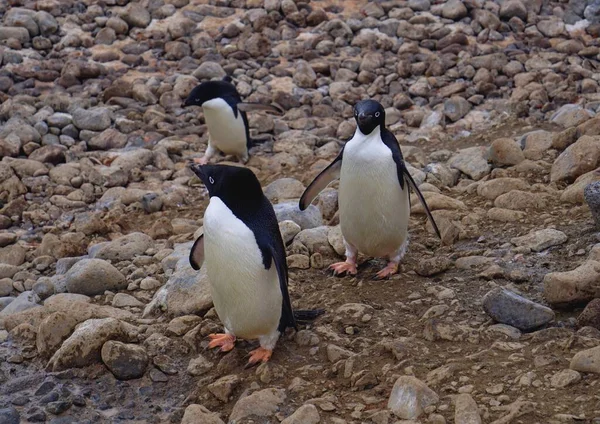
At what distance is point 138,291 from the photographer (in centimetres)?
528

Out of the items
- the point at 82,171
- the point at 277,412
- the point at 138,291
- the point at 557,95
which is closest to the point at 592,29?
the point at 557,95

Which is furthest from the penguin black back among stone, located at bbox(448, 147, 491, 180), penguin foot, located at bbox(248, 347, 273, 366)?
stone, located at bbox(448, 147, 491, 180)

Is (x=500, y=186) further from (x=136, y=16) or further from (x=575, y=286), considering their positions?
(x=136, y=16)

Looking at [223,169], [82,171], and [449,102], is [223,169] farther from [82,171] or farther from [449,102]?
[449,102]

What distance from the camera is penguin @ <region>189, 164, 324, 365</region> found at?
405 cm

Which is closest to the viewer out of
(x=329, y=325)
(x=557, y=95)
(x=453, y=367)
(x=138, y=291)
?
(x=453, y=367)

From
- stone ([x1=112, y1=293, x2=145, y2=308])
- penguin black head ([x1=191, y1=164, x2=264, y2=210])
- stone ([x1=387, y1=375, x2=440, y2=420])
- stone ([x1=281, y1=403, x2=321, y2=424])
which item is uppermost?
penguin black head ([x1=191, y1=164, x2=264, y2=210])

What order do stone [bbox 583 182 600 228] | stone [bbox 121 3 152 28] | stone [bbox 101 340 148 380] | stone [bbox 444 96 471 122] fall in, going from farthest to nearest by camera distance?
stone [bbox 121 3 152 28] < stone [bbox 444 96 471 122] < stone [bbox 583 182 600 228] < stone [bbox 101 340 148 380]

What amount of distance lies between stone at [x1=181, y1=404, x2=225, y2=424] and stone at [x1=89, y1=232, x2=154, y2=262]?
2167mm

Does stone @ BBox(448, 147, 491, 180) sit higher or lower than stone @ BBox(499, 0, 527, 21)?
lower

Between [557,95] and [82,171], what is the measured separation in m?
4.47

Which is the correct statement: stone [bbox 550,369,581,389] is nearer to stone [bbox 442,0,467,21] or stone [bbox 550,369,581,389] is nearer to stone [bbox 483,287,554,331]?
stone [bbox 483,287,554,331]

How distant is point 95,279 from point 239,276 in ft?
4.91

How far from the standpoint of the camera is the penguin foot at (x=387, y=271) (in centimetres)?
496
